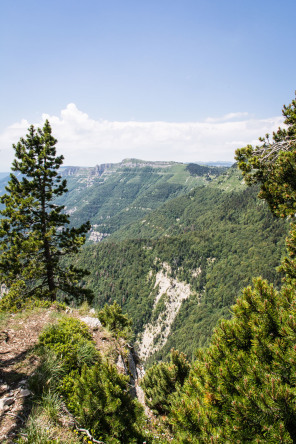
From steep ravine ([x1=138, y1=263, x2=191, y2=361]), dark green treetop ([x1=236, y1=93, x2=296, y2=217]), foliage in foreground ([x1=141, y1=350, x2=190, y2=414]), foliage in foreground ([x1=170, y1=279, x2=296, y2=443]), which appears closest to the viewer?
foliage in foreground ([x1=170, y1=279, x2=296, y2=443])

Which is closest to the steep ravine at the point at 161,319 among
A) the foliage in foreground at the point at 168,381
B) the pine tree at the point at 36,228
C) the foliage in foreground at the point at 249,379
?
the foliage in foreground at the point at 168,381

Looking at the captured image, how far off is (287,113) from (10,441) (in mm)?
14798

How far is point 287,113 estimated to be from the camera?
10766 mm

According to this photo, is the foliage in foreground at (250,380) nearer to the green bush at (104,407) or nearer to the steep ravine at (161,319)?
the green bush at (104,407)

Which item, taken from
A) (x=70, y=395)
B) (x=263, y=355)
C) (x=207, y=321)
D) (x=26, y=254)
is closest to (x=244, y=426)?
(x=263, y=355)

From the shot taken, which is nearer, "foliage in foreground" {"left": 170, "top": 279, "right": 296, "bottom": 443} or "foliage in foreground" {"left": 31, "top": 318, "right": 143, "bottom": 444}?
"foliage in foreground" {"left": 170, "top": 279, "right": 296, "bottom": 443}

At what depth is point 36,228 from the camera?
17203 mm

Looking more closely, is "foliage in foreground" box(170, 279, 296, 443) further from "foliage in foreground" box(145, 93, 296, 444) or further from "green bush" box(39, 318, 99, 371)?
"green bush" box(39, 318, 99, 371)

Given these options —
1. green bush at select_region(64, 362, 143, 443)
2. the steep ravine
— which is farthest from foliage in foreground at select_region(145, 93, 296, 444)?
the steep ravine

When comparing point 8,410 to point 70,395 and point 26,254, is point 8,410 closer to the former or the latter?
point 70,395

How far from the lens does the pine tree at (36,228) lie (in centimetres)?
1555

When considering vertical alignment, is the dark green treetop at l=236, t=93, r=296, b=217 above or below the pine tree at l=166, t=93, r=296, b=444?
above

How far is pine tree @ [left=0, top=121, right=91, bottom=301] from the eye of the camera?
51.0 ft

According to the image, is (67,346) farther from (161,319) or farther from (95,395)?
(161,319)
